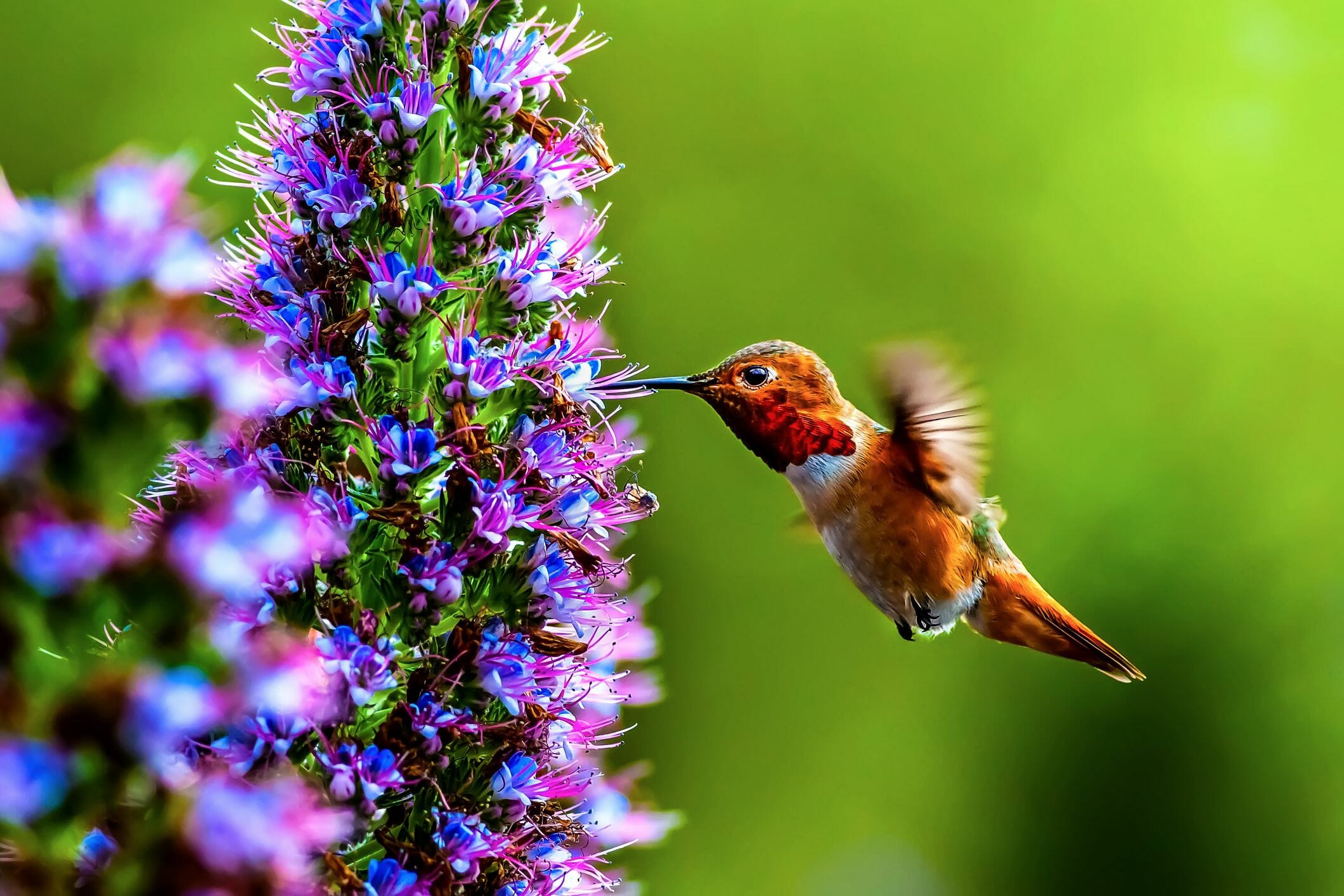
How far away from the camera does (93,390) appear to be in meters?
1.22

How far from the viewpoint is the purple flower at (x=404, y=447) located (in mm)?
2127

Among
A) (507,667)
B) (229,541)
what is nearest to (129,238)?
(229,541)

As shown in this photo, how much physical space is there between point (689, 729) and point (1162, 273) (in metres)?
4.00

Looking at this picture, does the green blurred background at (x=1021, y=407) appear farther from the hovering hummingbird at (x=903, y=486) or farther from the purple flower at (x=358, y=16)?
the purple flower at (x=358, y=16)

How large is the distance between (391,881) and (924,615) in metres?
2.45

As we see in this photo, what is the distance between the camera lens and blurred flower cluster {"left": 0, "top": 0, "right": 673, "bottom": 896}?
119 cm

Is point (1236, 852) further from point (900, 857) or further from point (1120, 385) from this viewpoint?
point (1120, 385)

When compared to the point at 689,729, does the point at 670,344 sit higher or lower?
higher

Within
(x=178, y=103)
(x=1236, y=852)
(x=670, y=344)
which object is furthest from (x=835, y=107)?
(x=1236, y=852)

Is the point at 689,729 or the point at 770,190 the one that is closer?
the point at 689,729

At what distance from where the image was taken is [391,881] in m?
1.91

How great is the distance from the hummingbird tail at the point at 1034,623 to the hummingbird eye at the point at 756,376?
1109 millimetres

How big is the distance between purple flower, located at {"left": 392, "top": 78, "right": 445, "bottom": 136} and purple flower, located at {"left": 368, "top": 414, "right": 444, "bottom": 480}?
56cm

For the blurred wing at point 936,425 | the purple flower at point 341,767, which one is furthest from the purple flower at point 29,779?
the blurred wing at point 936,425
